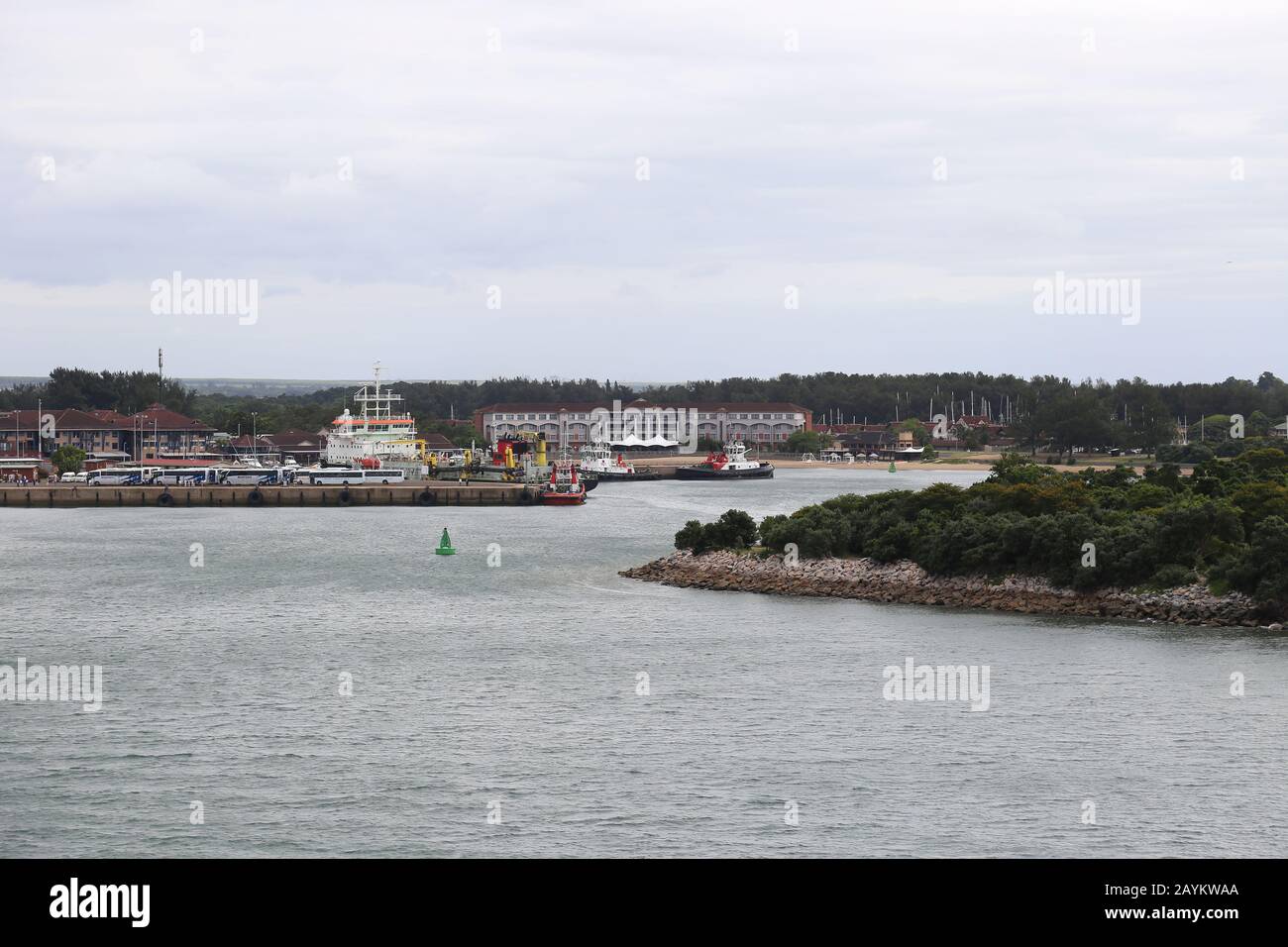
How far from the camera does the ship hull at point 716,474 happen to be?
125875 millimetres

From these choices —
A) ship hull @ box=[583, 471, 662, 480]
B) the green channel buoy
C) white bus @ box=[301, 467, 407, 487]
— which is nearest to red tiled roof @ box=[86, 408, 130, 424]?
white bus @ box=[301, 467, 407, 487]

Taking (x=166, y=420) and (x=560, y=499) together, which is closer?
(x=560, y=499)

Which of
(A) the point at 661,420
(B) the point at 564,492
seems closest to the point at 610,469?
(B) the point at 564,492

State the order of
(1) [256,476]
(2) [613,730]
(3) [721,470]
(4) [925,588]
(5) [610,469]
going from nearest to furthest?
(2) [613,730] → (4) [925,588] → (1) [256,476] → (5) [610,469] → (3) [721,470]

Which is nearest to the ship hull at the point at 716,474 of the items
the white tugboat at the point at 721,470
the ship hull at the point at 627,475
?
the white tugboat at the point at 721,470

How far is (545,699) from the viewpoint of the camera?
28.2 m

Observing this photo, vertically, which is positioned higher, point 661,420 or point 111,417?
point 111,417

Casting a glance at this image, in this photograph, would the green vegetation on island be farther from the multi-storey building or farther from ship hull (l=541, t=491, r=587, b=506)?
the multi-storey building

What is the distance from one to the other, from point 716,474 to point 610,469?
9.45 metres

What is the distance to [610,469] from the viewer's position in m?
123

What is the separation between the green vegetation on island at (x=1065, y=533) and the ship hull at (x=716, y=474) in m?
73.2

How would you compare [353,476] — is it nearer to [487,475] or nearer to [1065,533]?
[487,475]
